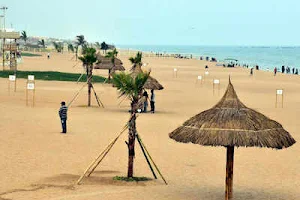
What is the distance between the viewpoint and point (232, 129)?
13.1 meters

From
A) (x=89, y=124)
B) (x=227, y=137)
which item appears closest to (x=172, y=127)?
(x=89, y=124)

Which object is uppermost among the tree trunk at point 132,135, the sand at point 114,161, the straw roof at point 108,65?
the straw roof at point 108,65

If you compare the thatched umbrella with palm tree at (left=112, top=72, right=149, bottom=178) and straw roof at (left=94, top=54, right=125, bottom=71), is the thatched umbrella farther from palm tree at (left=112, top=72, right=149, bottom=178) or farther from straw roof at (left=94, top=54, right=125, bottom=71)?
straw roof at (left=94, top=54, right=125, bottom=71)

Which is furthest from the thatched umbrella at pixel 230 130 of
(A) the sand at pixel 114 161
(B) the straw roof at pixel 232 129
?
(A) the sand at pixel 114 161

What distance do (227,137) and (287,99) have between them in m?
30.3

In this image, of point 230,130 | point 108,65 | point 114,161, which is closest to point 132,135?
point 114,161

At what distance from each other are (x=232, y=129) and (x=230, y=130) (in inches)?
2.2

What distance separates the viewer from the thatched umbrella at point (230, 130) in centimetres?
1302

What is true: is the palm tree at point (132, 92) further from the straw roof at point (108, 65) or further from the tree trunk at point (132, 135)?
the straw roof at point (108, 65)

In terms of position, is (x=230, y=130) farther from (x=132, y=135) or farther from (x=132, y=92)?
(x=132, y=92)

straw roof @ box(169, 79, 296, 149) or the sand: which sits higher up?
straw roof @ box(169, 79, 296, 149)

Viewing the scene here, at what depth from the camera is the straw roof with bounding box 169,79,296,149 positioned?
42.7ft

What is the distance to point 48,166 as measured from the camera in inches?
691

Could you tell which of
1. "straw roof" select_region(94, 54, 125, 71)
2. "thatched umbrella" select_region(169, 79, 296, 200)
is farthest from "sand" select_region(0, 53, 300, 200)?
"straw roof" select_region(94, 54, 125, 71)
